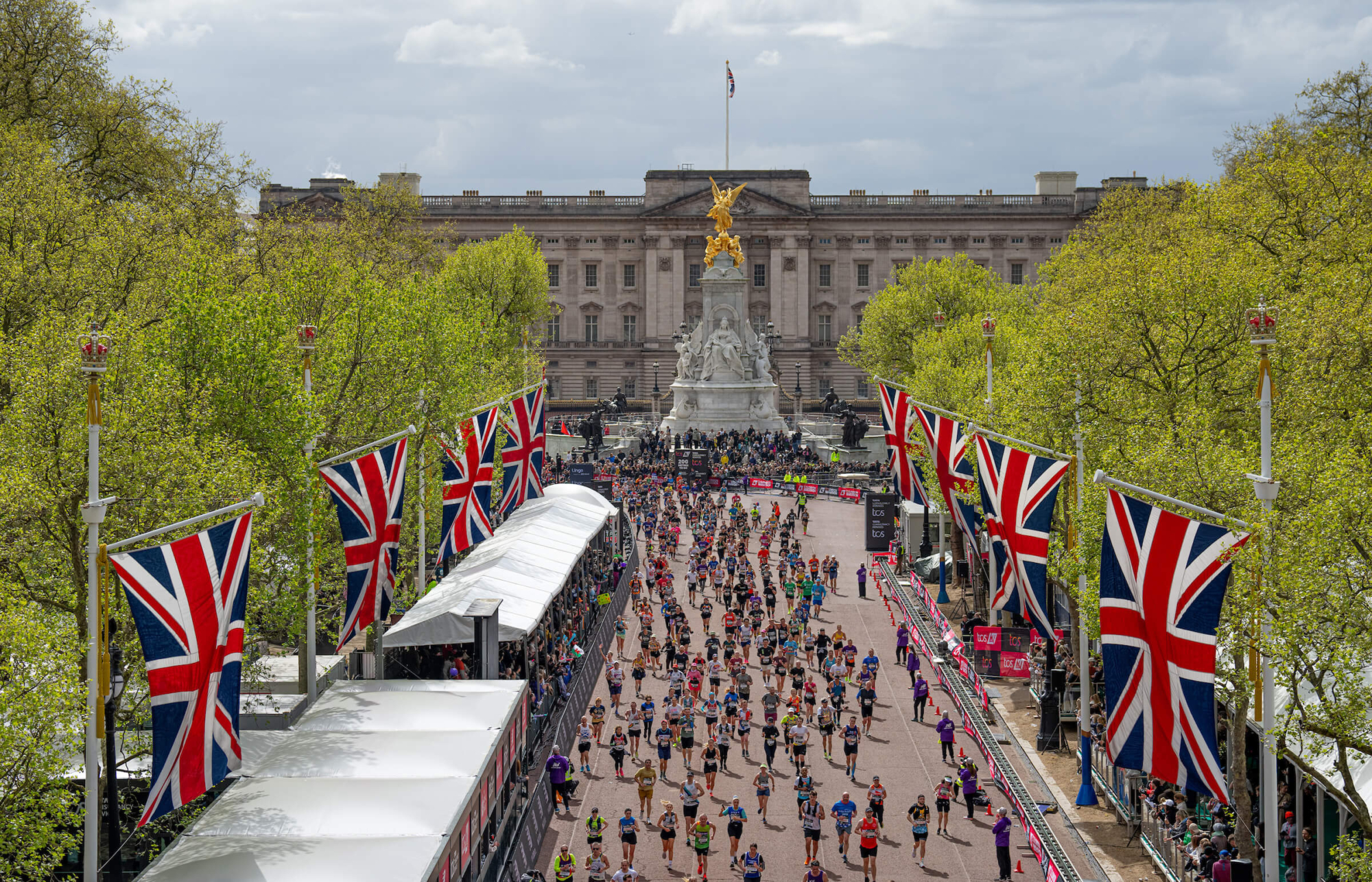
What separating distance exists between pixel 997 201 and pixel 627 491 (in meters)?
73.4

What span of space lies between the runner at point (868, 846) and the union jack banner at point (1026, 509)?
5494mm

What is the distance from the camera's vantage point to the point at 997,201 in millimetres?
132250

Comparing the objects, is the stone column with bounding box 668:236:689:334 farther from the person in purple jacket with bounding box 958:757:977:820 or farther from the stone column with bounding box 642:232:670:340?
the person in purple jacket with bounding box 958:757:977:820

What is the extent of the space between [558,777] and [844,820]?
20.1 feet

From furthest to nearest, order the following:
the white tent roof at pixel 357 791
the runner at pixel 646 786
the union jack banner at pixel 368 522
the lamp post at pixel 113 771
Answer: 1. the union jack banner at pixel 368 522
2. the runner at pixel 646 786
3. the lamp post at pixel 113 771
4. the white tent roof at pixel 357 791

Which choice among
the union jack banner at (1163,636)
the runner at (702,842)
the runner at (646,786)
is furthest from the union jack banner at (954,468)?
the union jack banner at (1163,636)

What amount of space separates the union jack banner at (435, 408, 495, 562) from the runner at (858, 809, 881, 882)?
55.5 feet

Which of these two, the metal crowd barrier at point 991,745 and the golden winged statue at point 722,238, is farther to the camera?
the golden winged statue at point 722,238

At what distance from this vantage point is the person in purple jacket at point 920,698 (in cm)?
3397

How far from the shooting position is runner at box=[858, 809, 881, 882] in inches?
940

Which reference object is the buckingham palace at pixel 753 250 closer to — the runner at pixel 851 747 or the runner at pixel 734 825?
the runner at pixel 851 747

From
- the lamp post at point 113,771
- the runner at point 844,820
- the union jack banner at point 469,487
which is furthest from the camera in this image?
the union jack banner at point 469,487

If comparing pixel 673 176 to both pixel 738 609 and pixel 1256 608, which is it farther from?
pixel 1256 608

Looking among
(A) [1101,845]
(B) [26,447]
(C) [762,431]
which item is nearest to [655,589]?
(A) [1101,845]
